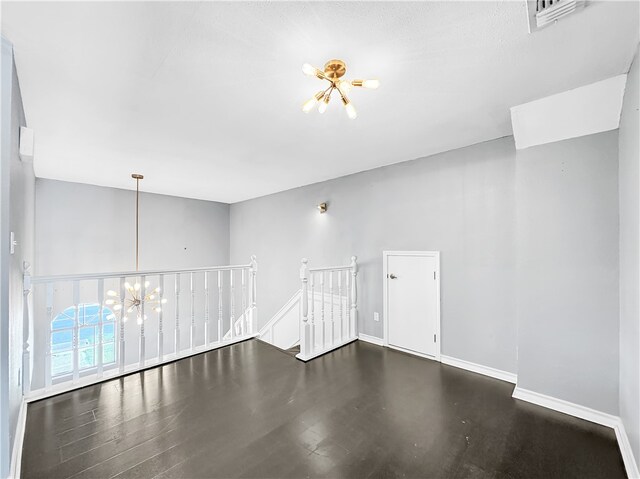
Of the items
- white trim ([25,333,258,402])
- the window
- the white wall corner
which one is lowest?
the window

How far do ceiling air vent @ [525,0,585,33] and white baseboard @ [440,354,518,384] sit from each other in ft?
9.12

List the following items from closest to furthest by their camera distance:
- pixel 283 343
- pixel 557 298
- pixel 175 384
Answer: pixel 557 298 < pixel 175 384 < pixel 283 343

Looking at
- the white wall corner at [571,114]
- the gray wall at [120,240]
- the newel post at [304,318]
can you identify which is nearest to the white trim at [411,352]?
the newel post at [304,318]

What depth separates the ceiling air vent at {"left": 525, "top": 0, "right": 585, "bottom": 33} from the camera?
130cm

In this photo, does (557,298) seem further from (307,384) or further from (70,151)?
(70,151)

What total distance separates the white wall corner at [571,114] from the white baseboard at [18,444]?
3.98 meters

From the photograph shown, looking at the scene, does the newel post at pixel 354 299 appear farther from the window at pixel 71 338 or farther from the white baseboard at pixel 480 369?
the window at pixel 71 338

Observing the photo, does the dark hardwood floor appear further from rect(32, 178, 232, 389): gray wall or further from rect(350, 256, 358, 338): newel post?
rect(32, 178, 232, 389): gray wall

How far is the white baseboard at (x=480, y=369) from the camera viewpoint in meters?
2.73

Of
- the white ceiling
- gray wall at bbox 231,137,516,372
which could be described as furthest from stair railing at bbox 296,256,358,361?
the white ceiling

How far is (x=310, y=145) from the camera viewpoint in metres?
3.09

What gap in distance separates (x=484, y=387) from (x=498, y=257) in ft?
4.07

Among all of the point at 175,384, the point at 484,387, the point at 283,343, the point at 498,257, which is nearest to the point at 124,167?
the point at 175,384

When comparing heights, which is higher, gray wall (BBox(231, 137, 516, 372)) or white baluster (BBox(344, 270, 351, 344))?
gray wall (BBox(231, 137, 516, 372))
